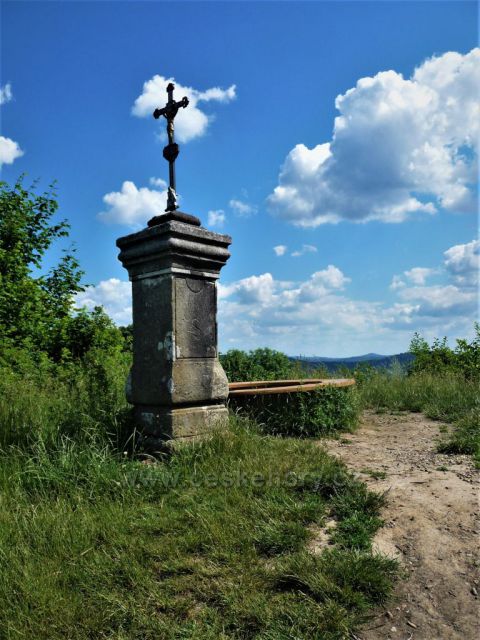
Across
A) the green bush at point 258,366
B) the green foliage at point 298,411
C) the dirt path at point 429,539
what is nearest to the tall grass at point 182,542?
the dirt path at point 429,539

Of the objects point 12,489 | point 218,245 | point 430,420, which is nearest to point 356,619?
point 12,489

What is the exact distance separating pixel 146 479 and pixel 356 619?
1.74 m

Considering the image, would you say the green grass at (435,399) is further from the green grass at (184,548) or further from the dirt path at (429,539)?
the green grass at (184,548)

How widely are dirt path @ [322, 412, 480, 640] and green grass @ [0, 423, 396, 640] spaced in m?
0.12

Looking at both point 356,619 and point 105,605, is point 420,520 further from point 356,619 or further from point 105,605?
point 105,605

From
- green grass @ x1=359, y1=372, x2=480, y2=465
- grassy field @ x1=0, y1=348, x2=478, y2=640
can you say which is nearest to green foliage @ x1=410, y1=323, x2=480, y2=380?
green grass @ x1=359, y1=372, x2=480, y2=465

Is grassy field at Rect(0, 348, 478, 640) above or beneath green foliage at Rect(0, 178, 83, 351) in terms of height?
beneath

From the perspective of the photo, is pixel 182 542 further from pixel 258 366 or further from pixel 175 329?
pixel 258 366

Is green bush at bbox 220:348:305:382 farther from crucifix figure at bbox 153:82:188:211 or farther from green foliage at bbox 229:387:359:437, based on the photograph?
crucifix figure at bbox 153:82:188:211

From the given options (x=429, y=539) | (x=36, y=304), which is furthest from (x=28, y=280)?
(x=429, y=539)

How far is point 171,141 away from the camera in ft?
15.2

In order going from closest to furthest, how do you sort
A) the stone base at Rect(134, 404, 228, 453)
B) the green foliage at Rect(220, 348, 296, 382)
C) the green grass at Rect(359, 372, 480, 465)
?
the stone base at Rect(134, 404, 228, 453), the green grass at Rect(359, 372, 480, 465), the green foliage at Rect(220, 348, 296, 382)

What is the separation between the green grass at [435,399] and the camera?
5237 millimetres

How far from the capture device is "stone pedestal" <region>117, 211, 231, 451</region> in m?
4.10
